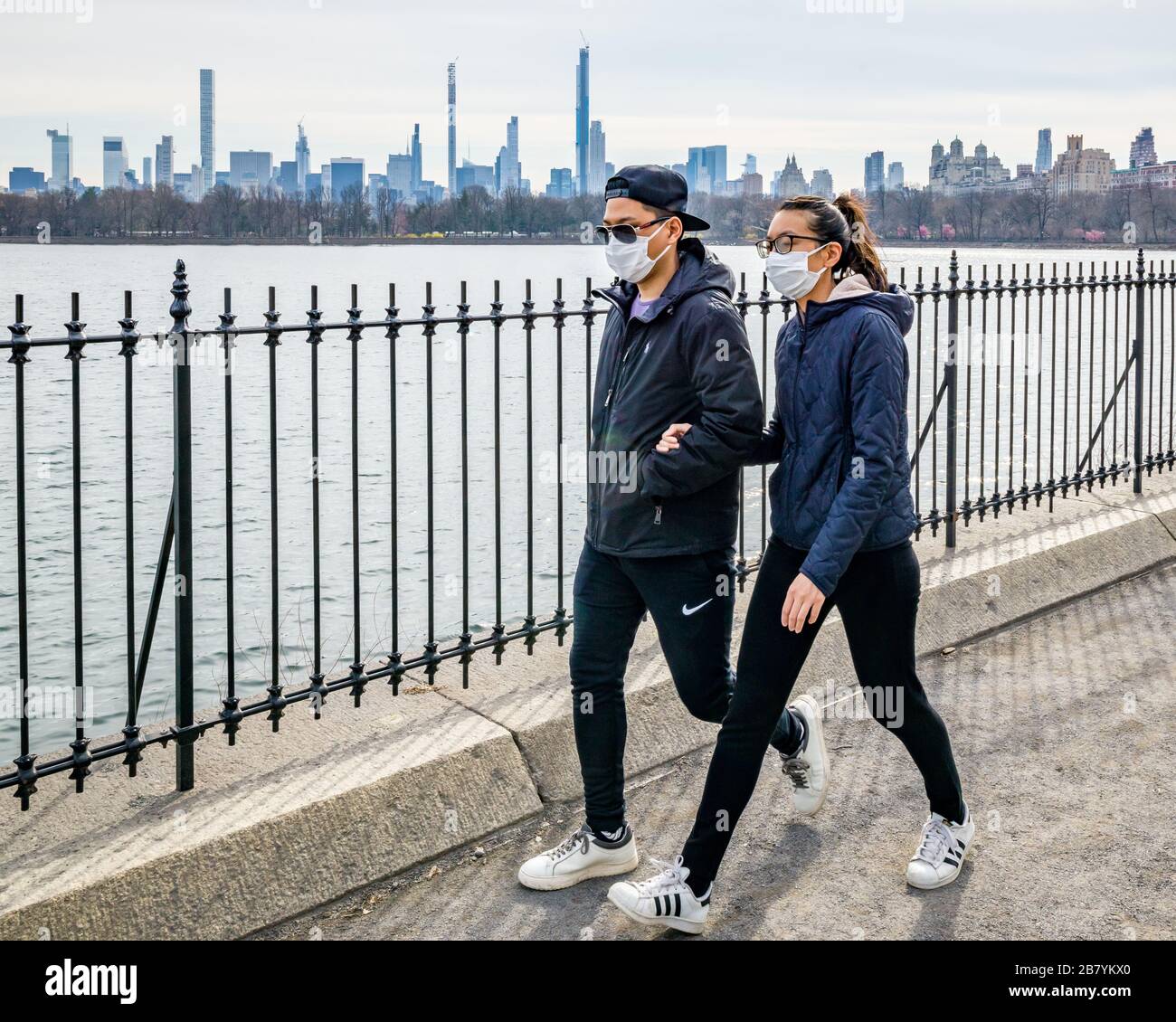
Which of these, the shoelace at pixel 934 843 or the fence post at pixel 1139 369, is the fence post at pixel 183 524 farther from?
the fence post at pixel 1139 369

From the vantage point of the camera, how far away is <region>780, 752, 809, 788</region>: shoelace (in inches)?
189

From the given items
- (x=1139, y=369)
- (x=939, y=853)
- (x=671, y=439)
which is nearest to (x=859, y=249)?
(x=671, y=439)

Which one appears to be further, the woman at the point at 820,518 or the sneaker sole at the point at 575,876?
the sneaker sole at the point at 575,876

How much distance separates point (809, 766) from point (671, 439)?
1420 millimetres

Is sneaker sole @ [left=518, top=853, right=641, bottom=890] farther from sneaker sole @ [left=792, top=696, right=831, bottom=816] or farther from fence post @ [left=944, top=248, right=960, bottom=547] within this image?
fence post @ [left=944, top=248, right=960, bottom=547]

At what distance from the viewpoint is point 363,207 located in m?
126

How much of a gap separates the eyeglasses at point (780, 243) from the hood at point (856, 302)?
0.56 feet

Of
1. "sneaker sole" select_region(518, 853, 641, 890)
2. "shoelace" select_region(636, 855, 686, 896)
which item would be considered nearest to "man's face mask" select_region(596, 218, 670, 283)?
"shoelace" select_region(636, 855, 686, 896)


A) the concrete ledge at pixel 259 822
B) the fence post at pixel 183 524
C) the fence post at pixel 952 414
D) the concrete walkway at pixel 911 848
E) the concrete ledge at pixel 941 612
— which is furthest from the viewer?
the fence post at pixel 952 414

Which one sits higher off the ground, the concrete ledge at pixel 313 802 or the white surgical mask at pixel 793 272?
the white surgical mask at pixel 793 272

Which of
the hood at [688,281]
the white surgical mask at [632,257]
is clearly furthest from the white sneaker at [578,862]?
the white surgical mask at [632,257]

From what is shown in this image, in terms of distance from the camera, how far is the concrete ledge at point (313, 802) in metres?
4.00
